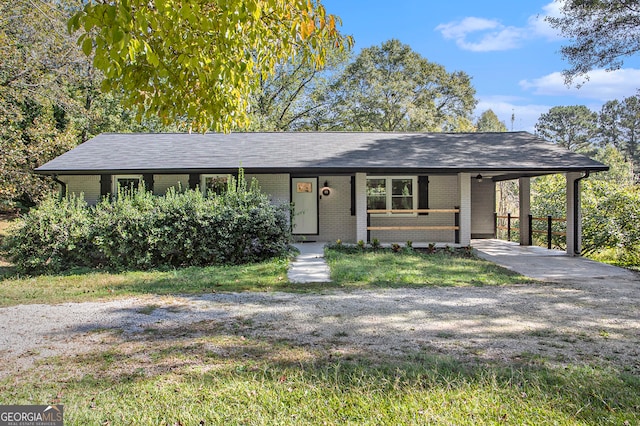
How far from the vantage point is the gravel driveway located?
4.53 m

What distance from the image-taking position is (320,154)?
1438 cm

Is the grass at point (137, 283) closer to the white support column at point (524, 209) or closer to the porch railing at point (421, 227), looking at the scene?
the porch railing at point (421, 227)

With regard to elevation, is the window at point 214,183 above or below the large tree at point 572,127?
below

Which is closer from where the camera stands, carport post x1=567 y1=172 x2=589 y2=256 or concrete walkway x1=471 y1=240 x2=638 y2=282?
concrete walkway x1=471 y1=240 x2=638 y2=282

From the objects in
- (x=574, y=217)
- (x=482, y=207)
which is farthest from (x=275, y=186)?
(x=574, y=217)

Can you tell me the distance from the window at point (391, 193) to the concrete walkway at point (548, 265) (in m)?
2.92

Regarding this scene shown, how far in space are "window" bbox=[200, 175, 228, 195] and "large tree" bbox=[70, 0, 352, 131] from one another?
9150 millimetres

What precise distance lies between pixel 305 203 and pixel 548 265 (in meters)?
7.99

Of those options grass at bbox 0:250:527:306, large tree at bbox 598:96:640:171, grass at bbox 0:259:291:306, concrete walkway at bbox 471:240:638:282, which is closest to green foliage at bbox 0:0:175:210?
grass at bbox 0:250:527:306

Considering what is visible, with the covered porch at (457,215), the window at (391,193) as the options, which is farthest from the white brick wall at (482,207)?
the window at (391,193)

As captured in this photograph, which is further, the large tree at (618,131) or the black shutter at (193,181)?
the large tree at (618,131)

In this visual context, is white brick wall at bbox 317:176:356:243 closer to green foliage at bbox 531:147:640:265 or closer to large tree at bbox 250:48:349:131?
green foliage at bbox 531:147:640:265
